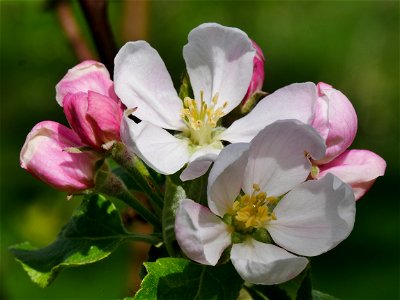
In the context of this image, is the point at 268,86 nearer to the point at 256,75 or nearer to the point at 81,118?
the point at 256,75

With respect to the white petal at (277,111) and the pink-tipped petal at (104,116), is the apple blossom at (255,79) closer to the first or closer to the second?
the white petal at (277,111)

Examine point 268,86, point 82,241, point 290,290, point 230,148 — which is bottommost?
point 268,86

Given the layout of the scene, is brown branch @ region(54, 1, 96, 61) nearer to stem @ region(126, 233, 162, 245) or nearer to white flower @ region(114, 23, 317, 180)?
white flower @ region(114, 23, 317, 180)

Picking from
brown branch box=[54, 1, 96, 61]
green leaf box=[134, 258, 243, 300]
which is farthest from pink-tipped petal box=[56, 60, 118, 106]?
brown branch box=[54, 1, 96, 61]

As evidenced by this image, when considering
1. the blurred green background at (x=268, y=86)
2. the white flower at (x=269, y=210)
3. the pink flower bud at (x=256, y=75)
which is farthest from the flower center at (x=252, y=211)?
the blurred green background at (x=268, y=86)

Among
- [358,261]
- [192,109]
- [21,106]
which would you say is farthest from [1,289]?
[192,109]

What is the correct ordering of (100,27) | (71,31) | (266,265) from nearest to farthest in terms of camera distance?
(266,265)
(100,27)
(71,31)

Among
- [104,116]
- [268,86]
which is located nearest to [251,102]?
[104,116]

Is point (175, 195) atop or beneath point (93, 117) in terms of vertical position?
beneath
